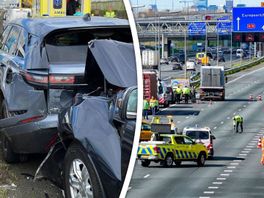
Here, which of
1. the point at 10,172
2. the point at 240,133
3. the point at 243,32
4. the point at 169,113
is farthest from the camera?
the point at 243,32

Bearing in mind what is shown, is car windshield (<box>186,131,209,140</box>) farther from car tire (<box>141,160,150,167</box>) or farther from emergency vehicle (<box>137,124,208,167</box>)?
car tire (<box>141,160,150,167</box>)

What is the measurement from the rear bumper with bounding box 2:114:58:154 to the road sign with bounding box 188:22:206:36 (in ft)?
224

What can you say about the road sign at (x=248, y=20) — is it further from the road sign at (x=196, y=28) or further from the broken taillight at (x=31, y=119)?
the broken taillight at (x=31, y=119)

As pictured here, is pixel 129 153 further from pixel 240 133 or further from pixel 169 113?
pixel 169 113

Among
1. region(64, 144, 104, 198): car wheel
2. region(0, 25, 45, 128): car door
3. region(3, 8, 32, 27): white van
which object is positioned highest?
region(3, 8, 32, 27): white van

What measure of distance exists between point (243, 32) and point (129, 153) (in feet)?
189

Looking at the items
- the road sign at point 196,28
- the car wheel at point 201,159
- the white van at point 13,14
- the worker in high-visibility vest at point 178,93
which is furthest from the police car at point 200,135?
the road sign at point 196,28

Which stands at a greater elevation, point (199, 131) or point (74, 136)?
point (74, 136)

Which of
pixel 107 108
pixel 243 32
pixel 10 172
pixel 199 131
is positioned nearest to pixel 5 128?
pixel 10 172

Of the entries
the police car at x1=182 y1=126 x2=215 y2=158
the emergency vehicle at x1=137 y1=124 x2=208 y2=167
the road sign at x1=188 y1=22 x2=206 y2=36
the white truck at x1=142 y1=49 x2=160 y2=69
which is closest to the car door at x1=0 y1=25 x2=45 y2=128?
the white truck at x1=142 y1=49 x2=160 y2=69

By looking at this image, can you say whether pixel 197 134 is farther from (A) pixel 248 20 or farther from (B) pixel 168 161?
(A) pixel 248 20

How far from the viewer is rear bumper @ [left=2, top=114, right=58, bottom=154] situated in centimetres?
239

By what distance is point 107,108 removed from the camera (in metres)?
2.46

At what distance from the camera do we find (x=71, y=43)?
2.43 meters
